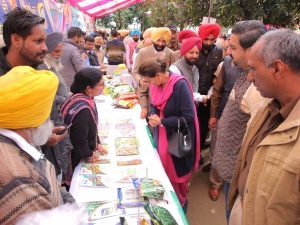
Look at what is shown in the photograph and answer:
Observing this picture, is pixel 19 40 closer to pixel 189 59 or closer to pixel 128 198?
pixel 128 198

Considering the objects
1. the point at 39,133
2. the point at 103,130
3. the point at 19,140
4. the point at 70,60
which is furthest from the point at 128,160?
the point at 70,60

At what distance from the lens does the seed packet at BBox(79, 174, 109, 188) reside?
5.07 ft

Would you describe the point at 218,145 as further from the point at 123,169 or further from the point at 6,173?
the point at 6,173

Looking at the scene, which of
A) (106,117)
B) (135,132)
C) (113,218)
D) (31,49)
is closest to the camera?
(113,218)

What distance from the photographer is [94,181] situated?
5.19 feet

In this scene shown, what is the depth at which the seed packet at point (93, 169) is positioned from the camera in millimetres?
1700

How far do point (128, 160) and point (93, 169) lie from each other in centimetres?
30

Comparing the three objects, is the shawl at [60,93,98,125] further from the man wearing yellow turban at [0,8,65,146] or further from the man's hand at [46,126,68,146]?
the man wearing yellow turban at [0,8,65,146]

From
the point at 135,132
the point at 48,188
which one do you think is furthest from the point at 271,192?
the point at 135,132

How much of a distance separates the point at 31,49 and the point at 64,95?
0.57 m

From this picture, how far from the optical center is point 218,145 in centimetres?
203

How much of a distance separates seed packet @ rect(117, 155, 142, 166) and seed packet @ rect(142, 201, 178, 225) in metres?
0.60

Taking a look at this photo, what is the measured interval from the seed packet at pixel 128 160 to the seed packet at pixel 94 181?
8.6 inches

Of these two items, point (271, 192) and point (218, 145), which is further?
point (218, 145)
